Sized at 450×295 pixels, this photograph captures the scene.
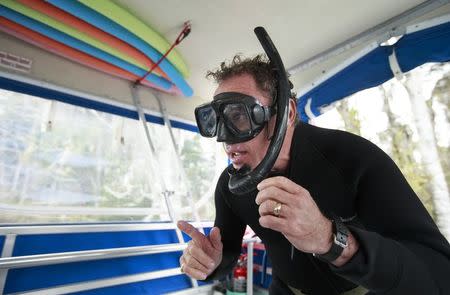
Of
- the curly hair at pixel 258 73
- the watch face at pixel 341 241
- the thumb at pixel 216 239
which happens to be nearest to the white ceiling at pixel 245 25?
the curly hair at pixel 258 73

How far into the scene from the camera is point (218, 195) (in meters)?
1.34

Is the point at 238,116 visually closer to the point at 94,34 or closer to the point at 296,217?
the point at 296,217

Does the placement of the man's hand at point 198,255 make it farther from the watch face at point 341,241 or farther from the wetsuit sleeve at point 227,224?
the watch face at point 341,241

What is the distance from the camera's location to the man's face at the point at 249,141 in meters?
0.95

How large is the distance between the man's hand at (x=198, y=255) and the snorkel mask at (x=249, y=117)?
277mm

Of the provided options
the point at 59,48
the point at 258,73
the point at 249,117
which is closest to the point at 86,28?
the point at 59,48

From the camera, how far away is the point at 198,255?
925mm

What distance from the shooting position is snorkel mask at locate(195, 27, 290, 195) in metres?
0.71

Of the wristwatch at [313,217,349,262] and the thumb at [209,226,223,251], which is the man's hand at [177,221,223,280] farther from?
the wristwatch at [313,217,349,262]

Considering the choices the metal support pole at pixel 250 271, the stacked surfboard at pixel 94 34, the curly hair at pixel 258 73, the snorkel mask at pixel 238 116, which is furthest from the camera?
the metal support pole at pixel 250 271

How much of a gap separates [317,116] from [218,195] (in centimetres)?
120

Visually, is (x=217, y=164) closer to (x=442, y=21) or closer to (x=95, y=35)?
(x=95, y=35)

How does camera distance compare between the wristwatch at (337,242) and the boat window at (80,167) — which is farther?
the boat window at (80,167)

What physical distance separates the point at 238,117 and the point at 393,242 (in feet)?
1.88
